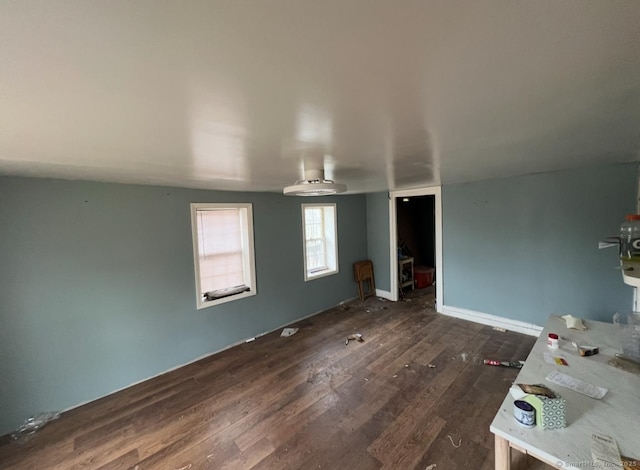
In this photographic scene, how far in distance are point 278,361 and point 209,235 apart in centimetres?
178

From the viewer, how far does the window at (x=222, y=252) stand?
3260 mm

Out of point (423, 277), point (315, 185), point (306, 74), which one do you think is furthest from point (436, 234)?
point (306, 74)

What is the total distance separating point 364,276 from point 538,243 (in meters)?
2.70

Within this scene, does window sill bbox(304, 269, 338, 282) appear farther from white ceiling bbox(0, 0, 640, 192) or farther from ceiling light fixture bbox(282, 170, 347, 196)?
white ceiling bbox(0, 0, 640, 192)

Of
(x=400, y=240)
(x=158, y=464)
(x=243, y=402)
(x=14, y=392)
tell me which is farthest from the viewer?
(x=400, y=240)

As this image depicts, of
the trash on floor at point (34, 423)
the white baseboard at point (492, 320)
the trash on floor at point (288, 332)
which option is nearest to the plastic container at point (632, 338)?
the white baseboard at point (492, 320)

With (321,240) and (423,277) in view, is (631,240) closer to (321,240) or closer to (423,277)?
(321,240)

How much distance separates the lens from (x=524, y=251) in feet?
11.2

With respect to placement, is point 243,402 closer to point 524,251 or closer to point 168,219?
point 168,219

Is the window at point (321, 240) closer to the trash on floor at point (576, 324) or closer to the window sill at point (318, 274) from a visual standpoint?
the window sill at point (318, 274)

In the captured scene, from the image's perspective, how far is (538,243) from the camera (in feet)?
10.8

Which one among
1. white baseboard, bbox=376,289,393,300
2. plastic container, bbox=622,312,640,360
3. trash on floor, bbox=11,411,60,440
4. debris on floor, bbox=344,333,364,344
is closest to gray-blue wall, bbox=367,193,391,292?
white baseboard, bbox=376,289,393,300

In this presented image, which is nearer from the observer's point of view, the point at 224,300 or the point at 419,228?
the point at 224,300

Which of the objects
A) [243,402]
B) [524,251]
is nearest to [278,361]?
[243,402]
